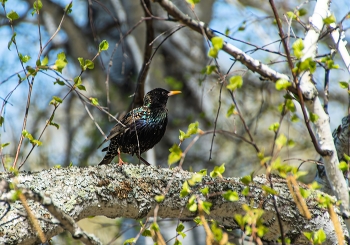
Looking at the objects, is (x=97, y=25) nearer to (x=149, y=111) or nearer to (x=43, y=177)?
(x=149, y=111)

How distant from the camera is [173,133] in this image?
8188 mm

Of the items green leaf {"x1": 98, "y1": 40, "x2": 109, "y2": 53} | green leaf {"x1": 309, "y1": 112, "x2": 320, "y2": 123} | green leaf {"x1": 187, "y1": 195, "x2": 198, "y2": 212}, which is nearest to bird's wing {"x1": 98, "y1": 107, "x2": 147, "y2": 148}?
green leaf {"x1": 98, "y1": 40, "x2": 109, "y2": 53}

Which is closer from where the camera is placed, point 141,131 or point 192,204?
point 192,204

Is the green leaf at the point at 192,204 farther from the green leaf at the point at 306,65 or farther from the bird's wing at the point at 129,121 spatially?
the bird's wing at the point at 129,121

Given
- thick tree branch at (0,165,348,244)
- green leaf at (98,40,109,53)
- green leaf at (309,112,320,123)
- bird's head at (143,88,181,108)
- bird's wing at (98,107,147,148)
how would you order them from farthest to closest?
bird's head at (143,88,181,108), bird's wing at (98,107,147,148), green leaf at (98,40,109,53), thick tree branch at (0,165,348,244), green leaf at (309,112,320,123)

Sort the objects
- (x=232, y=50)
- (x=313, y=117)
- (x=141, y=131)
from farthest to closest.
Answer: (x=141, y=131)
(x=232, y=50)
(x=313, y=117)

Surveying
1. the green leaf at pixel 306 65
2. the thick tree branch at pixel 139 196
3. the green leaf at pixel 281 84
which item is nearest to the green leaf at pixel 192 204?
the thick tree branch at pixel 139 196

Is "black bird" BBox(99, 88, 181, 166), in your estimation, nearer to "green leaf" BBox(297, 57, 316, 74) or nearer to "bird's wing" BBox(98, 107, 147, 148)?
"bird's wing" BBox(98, 107, 147, 148)

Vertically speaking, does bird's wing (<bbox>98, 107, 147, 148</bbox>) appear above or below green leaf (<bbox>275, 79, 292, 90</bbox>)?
above

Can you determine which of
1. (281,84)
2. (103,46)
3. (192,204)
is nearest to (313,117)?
(281,84)

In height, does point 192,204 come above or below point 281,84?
below

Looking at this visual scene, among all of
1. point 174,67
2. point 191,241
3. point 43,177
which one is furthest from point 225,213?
point 174,67

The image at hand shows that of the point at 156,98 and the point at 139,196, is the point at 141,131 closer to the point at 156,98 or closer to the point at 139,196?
the point at 156,98

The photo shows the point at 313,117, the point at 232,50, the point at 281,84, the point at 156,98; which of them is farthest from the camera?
the point at 156,98
